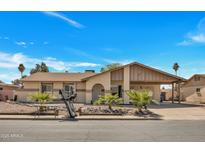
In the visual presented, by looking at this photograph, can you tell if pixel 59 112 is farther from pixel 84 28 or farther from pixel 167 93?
pixel 167 93

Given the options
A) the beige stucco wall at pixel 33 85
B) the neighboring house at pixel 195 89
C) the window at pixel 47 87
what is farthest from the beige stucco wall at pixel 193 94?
the beige stucco wall at pixel 33 85

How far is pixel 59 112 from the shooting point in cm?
2212

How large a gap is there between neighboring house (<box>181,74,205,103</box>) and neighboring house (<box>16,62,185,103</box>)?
11421mm

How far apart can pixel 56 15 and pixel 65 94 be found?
6.65 meters

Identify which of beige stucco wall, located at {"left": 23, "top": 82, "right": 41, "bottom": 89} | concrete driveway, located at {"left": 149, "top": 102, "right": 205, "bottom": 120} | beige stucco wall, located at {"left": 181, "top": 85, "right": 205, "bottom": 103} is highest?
beige stucco wall, located at {"left": 23, "top": 82, "right": 41, "bottom": 89}

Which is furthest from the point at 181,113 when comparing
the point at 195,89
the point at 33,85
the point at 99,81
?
the point at 195,89

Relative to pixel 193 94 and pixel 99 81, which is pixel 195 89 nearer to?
pixel 193 94

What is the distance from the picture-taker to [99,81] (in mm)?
32031

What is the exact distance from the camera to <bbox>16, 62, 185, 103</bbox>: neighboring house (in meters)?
31.5

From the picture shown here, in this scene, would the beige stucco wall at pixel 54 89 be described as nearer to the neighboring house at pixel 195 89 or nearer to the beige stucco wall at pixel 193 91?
the neighboring house at pixel 195 89

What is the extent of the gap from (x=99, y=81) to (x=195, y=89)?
20.9 m

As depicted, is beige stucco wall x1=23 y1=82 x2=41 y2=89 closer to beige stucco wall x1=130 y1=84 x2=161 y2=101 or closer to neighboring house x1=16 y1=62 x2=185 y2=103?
neighboring house x1=16 y1=62 x2=185 y2=103

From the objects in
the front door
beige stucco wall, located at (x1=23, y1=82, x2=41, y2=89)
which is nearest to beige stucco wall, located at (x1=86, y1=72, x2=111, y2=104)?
the front door
